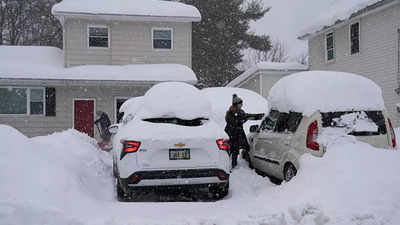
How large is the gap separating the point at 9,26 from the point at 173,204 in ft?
106

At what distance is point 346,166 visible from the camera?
18.3ft

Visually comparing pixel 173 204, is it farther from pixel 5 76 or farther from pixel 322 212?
pixel 5 76

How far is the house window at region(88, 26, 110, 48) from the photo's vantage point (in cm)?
1912

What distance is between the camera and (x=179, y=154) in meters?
6.01

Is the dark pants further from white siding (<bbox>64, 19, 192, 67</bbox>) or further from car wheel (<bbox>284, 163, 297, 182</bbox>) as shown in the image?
white siding (<bbox>64, 19, 192, 67</bbox>)

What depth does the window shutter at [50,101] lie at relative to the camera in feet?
59.9

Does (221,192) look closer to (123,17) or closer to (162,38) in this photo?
(123,17)

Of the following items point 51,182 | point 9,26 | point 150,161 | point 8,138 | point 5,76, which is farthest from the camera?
point 9,26

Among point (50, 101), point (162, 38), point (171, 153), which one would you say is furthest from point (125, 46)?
point (171, 153)

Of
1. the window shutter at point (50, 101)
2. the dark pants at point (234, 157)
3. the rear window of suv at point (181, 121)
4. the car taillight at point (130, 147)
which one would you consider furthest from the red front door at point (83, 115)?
the car taillight at point (130, 147)

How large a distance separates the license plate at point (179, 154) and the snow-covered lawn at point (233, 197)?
0.66 m

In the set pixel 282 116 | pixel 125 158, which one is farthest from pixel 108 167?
pixel 282 116

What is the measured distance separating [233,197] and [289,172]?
1009 mm

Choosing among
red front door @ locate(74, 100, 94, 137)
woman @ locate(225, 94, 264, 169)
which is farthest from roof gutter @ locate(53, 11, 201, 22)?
woman @ locate(225, 94, 264, 169)
